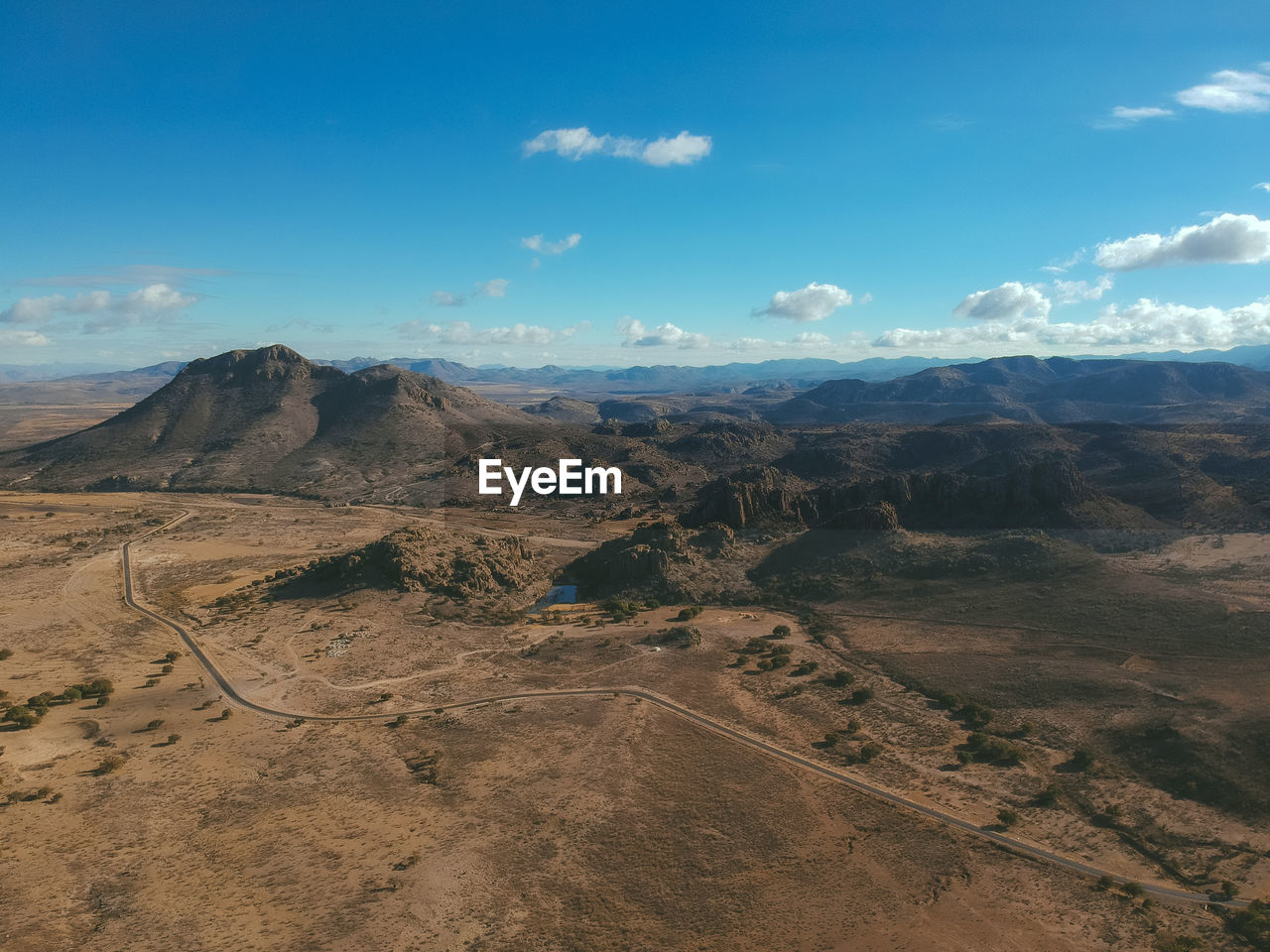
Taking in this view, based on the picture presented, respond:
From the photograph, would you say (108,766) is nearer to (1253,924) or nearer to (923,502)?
(1253,924)

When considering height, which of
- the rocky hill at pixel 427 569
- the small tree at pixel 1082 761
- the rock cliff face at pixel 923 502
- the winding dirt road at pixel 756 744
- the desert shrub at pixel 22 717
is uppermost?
the rock cliff face at pixel 923 502

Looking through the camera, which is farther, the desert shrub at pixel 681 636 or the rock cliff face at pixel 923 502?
the rock cliff face at pixel 923 502

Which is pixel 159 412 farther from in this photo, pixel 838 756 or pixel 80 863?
pixel 838 756

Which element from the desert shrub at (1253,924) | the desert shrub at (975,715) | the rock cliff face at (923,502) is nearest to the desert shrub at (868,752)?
the desert shrub at (975,715)

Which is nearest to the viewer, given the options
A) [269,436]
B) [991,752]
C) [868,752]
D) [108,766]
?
[108,766]

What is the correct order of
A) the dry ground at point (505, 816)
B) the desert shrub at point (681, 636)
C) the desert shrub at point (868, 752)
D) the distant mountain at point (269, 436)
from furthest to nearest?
the distant mountain at point (269, 436) < the desert shrub at point (681, 636) < the desert shrub at point (868, 752) < the dry ground at point (505, 816)

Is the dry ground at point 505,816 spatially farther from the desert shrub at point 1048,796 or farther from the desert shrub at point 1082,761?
the desert shrub at point 1082,761

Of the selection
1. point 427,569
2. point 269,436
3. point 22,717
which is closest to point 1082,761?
point 427,569

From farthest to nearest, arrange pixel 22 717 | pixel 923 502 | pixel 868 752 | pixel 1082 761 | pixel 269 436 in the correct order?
1. pixel 269 436
2. pixel 923 502
3. pixel 22 717
4. pixel 868 752
5. pixel 1082 761
